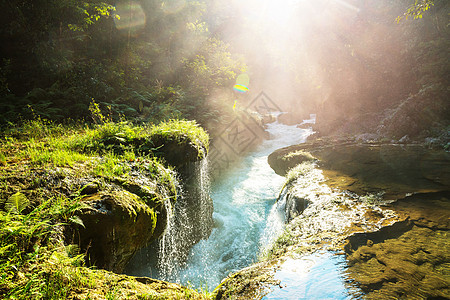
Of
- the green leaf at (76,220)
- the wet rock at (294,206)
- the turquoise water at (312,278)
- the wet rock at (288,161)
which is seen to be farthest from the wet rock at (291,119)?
the green leaf at (76,220)

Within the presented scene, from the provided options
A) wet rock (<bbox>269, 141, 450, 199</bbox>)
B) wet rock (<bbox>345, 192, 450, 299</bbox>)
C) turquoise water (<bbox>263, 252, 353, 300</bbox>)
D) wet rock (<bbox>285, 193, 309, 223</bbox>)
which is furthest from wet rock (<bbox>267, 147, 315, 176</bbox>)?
turquoise water (<bbox>263, 252, 353, 300</bbox>)

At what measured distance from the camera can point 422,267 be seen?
9.53ft

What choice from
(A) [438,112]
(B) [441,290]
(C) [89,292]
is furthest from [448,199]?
(A) [438,112]

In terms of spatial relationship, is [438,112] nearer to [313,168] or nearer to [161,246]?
[313,168]

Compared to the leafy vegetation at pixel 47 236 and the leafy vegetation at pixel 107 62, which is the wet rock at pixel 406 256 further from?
the leafy vegetation at pixel 107 62

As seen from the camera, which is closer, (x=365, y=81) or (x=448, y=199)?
(x=448, y=199)

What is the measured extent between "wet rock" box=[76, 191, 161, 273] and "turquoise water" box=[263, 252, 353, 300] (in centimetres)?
228

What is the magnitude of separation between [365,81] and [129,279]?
953 inches

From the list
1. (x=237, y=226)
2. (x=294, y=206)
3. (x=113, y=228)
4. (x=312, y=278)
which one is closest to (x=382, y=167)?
(x=294, y=206)

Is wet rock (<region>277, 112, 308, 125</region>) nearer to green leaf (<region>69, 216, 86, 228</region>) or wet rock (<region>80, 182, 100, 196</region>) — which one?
wet rock (<region>80, 182, 100, 196</region>)

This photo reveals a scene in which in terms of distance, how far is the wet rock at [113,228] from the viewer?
2.84 meters

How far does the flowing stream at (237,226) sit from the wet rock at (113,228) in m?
1.20

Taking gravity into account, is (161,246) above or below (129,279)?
below

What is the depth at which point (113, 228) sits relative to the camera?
3.04 m
